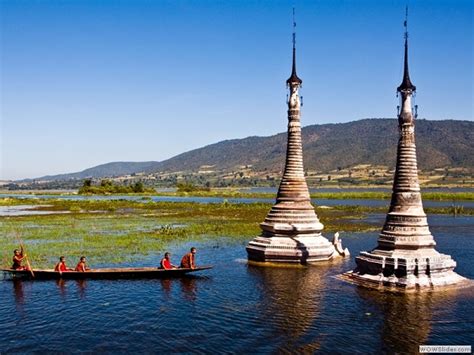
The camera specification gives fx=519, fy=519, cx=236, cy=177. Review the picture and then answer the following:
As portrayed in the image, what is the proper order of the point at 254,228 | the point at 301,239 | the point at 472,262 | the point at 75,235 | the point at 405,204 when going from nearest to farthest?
the point at 405,204, the point at 301,239, the point at 472,262, the point at 75,235, the point at 254,228

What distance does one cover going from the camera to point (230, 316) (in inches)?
845

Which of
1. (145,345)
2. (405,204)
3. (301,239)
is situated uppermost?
(405,204)

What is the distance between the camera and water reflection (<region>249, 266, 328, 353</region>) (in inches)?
727

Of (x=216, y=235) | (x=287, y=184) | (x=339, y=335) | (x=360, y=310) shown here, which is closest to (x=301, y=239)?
(x=287, y=184)

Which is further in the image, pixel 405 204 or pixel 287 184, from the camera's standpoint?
pixel 287 184

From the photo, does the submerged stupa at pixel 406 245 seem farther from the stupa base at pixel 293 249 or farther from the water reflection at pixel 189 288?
the water reflection at pixel 189 288

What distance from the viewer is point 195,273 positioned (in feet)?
97.7

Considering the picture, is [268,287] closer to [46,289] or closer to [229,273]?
[229,273]

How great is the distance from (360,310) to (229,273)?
10.1 meters

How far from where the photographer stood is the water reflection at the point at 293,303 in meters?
18.5

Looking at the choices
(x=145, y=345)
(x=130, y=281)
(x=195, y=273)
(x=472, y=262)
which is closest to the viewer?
(x=145, y=345)

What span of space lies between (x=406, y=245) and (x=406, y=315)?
15.1 feet

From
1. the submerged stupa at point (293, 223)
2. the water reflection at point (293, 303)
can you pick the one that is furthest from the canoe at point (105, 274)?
the submerged stupa at point (293, 223)

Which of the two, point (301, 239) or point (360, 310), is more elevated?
point (301, 239)
